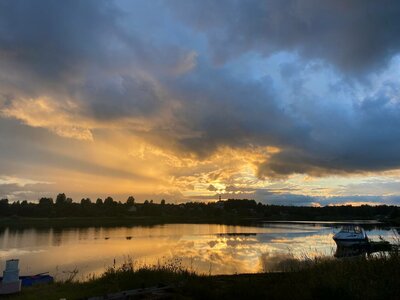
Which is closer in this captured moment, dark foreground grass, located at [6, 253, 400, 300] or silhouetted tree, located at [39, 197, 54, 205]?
dark foreground grass, located at [6, 253, 400, 300]

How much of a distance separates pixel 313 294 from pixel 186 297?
13.2ft

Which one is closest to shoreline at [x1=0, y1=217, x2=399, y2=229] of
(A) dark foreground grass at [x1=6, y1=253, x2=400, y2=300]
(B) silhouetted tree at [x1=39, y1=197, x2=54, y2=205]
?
(B) silhouetted tree at [x1=39, y1=197, x2=54, y2=205]

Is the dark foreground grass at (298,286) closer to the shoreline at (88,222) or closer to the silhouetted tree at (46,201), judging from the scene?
the shoreline at (88,222)

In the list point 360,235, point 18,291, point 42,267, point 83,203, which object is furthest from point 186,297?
point 83,203

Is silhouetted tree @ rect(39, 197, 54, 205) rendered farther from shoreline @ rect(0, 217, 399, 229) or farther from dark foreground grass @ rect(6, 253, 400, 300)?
dark foreground grass @ rect(6, 253, 400, 300)

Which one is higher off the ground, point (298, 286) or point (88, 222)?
point (88, 222)

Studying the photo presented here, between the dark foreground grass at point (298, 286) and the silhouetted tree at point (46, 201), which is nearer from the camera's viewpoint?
the dark foreground grass at point (298, 286)

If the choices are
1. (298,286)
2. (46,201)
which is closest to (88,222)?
(46,201)

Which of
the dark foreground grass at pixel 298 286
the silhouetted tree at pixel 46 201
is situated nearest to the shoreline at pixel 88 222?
the silhouetted tree at pixel 46 201

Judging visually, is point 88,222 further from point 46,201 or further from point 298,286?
point 298,286

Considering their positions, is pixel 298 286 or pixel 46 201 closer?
pixel 298 286

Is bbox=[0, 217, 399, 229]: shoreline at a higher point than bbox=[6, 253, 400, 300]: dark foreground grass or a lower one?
higher

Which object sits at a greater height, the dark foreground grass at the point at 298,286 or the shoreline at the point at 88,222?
the shoreline at the point at 88,222

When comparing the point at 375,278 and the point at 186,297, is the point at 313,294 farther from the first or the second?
the point at 186,297
